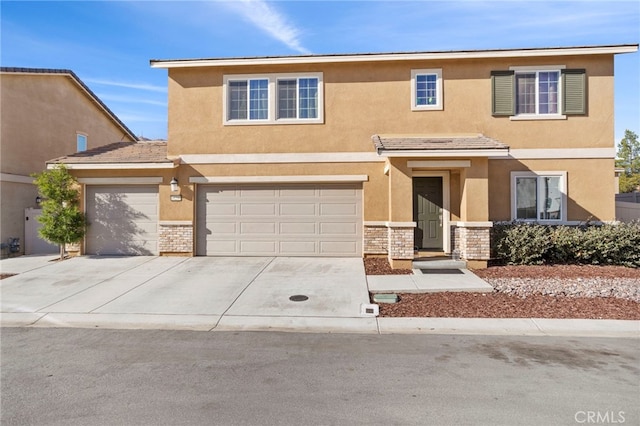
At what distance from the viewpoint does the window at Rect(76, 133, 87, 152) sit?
55.7 feet

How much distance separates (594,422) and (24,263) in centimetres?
1414

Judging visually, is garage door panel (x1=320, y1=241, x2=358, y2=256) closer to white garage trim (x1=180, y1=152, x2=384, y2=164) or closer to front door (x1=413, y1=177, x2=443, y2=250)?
front door (x1=413, y1=177, x2=443, y2=250)

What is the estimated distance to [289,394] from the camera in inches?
157

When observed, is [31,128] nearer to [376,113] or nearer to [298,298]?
[376,113]

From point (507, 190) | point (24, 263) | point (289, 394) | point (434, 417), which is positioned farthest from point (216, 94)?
point (434, 417)

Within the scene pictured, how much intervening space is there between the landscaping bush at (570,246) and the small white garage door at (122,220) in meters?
10.7

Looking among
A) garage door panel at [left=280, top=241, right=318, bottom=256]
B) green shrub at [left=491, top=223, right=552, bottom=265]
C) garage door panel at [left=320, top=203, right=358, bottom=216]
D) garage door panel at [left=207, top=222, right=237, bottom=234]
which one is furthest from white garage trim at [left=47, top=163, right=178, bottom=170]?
green shrub at [left=491, top=223, right=552, bottom=265]

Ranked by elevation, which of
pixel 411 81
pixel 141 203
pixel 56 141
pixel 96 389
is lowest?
pixel 96 389

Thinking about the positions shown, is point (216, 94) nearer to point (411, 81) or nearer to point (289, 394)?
point (411, 81)

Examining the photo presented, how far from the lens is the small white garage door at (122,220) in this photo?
1227cm

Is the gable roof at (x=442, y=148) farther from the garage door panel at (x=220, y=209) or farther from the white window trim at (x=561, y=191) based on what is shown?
the garage door panel at (x=220, y=209)

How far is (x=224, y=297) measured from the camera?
7.87 metres

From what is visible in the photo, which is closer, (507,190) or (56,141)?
(507,190)

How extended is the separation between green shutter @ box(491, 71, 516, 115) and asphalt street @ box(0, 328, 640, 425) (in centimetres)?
790
